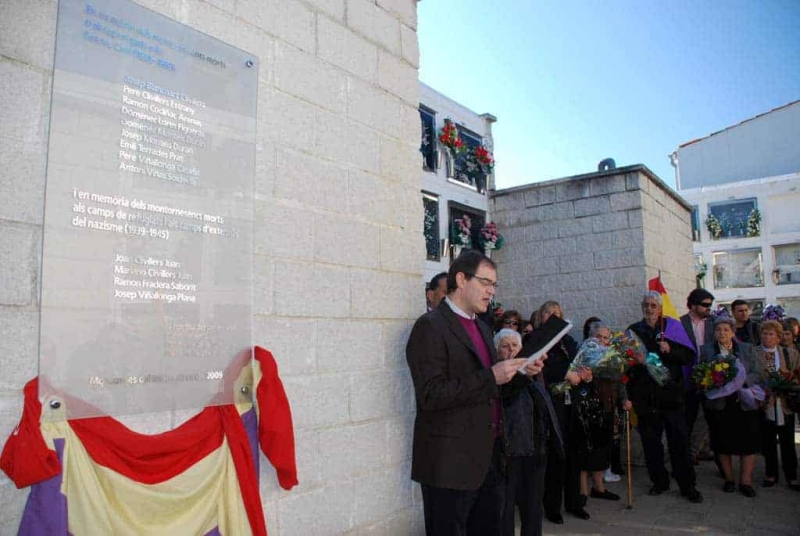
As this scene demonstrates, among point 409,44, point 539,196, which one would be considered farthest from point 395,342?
point 539,196

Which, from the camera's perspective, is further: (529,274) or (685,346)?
(529,274)

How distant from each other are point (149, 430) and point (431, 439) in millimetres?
1448

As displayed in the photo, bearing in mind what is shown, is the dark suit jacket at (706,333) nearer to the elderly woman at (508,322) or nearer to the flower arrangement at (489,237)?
the elderly woman at (508,322)

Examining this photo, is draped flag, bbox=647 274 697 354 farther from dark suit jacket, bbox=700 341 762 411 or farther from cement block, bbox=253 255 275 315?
cement block, bbox=253 255 275 315

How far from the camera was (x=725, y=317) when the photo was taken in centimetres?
644

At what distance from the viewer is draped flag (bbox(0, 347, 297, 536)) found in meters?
2.03

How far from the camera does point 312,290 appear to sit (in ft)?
10.3

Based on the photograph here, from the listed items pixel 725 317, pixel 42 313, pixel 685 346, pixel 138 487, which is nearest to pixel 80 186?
pixel 42 313

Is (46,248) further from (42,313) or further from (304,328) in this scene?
(304,328)

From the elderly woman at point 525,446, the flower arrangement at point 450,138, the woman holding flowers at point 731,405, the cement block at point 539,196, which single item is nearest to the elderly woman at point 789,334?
the woman holding flowers at point 731,405

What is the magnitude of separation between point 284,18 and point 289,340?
167 cm

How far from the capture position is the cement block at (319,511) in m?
2.88

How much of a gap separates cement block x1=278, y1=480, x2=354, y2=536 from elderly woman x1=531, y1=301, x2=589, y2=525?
8.07ft

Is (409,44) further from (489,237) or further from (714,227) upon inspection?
(714,227)
